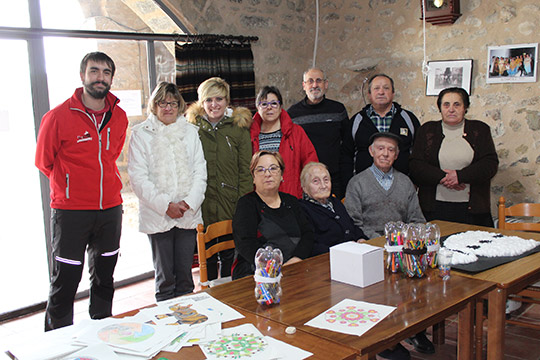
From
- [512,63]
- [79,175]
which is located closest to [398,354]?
[79,175]

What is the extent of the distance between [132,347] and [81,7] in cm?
331

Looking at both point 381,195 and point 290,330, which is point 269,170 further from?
point 290,330

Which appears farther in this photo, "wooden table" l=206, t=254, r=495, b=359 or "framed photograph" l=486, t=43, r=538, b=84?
"framed photograph" l=486, t=43, r=538, b=84

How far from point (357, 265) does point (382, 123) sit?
1.75m

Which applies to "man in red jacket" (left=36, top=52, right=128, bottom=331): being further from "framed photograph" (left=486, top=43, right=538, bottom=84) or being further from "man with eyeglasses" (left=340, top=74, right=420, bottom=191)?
"framed photograph" (left=486, top=43, right=538, bottom=84)

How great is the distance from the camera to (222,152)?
3252 millimetres

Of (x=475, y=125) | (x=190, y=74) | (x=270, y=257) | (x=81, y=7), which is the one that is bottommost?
(x=270, y=257)

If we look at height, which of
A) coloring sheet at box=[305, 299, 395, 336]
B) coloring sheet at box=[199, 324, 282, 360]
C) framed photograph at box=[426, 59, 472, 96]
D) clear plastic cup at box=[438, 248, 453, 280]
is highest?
framed photograph at box=[426, 59, 472, 96]

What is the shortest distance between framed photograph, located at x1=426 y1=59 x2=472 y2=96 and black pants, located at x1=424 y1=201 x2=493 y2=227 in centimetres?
142

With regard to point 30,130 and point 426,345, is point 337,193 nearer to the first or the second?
→ point 426,345

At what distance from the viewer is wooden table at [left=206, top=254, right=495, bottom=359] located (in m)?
1.57

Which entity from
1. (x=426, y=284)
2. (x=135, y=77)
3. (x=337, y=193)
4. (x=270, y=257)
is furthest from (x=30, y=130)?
(x=426, y=284)

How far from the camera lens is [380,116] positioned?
352 cm

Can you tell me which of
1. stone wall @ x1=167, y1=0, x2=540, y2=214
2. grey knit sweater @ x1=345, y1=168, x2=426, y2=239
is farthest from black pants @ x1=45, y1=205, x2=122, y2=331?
stone wall @ x1=167, y1=0, x2=540, y2=214
